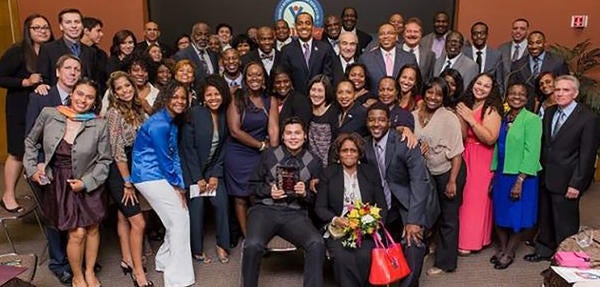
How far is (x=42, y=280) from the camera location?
4496mm

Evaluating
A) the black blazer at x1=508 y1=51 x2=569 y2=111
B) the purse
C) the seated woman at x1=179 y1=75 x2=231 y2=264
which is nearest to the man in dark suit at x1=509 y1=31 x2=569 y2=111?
the black blazer at x1=508 y1=51 x2=569 y2=111

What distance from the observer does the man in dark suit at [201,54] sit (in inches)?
227

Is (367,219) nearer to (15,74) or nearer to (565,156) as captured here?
(565,156)

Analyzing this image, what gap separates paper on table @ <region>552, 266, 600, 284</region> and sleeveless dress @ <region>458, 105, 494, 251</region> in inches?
54.3

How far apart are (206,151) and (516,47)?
3.39m

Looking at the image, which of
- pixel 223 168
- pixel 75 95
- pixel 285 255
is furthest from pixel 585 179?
pixel 75 95

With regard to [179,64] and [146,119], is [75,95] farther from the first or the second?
[179,64]

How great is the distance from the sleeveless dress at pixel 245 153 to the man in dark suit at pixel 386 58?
1.07 meters

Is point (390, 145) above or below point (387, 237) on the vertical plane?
above

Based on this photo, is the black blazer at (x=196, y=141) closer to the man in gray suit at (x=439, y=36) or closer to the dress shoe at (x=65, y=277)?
the dress shoe at (x=65, y=277)

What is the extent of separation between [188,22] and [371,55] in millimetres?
3198

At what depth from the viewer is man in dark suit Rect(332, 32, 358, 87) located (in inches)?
210

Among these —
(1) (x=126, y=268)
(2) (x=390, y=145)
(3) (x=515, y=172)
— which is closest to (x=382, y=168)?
(2) (x=390, y=145)

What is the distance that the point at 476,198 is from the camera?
4734 mm
